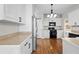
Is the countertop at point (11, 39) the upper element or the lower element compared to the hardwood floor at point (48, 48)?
upper

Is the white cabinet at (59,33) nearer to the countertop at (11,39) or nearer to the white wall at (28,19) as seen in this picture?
the white wall at (28,19)

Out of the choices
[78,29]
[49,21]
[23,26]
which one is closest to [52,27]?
[49,21]

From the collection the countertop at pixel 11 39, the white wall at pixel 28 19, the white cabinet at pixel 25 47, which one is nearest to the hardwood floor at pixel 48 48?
the white wall at pixel 28 19

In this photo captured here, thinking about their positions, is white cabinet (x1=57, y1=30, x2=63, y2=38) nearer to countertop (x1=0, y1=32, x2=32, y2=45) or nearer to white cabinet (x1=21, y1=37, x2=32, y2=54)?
white cabinet (x1=21, y1=37, x2=32, y2=54)

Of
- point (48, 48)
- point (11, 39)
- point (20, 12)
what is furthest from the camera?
point (48, 48)

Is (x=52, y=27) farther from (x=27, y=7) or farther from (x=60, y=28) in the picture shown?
(x=27, y=7)

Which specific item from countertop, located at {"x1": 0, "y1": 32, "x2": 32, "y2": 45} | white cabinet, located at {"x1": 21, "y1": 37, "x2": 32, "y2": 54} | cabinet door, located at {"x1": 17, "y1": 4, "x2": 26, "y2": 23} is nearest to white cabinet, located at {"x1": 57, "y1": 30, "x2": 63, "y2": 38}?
cabinet door, located at {"x1": 17, "y1": 4, "x2": 26, "y2": 23}

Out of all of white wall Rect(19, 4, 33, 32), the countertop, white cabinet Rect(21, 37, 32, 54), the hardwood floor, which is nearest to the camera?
the countertop

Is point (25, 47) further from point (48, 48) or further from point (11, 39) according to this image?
point (48, 48)

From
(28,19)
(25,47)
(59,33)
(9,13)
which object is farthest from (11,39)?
(59,33)

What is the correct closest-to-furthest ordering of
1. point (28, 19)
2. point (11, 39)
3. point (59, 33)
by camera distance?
point (11, 39) < point (28, 19) < point (59, 33)

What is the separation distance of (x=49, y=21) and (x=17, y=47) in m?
9.30
